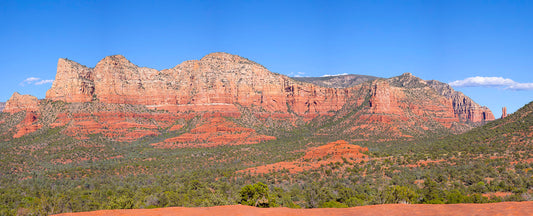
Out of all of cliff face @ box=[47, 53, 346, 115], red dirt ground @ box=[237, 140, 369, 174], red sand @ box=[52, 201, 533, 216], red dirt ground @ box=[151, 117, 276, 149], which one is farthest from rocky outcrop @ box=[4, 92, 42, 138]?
red sand @ box=[52, 201, 533, 216]

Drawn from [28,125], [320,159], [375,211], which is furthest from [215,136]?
[375,211]

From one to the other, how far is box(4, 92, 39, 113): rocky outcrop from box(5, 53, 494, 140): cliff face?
32 cm

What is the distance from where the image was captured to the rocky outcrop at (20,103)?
410ft

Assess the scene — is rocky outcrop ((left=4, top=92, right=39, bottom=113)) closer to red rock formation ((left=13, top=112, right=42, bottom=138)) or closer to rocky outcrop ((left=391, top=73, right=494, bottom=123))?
red rock formation ((left=13, top=112, right=42, bottom=138))

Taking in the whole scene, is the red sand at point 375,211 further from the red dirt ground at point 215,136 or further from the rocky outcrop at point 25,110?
the rocky outcrop at point 25,110

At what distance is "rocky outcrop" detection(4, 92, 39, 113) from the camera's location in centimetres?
12506

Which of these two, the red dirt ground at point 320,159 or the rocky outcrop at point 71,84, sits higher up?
the rocky outcrop at point 71,84

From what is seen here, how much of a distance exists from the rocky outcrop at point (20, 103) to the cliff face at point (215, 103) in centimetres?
32

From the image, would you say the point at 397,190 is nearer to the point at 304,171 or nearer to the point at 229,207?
the point at 229,207

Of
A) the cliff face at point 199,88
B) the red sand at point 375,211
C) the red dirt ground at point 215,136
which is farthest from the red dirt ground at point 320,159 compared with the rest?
the cliff face at point 199,88

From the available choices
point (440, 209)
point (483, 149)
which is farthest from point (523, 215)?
point (483, 149)

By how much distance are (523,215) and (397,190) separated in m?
16.6

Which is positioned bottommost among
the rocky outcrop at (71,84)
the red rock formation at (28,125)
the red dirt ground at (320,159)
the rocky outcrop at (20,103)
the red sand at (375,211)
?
the red dirt ground at (320,159)

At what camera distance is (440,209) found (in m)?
23.2
